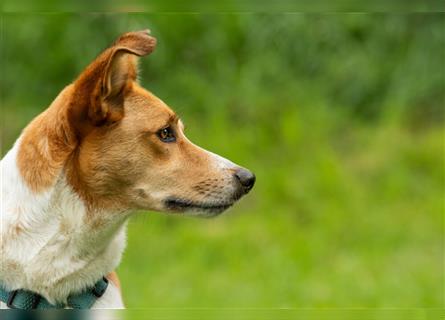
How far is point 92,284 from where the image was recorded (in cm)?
394

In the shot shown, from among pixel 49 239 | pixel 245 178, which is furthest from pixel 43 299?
pixel 245 178

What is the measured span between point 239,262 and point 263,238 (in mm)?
413

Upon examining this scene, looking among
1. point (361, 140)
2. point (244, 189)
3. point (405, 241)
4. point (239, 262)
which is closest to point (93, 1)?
point (244, 189)

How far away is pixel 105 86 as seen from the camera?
394 cm

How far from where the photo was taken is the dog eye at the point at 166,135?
4.09 m

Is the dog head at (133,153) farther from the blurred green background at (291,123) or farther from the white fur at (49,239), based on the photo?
the blurred green background at (291,123)

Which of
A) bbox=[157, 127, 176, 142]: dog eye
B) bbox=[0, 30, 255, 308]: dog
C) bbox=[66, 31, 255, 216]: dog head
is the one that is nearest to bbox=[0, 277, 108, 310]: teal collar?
bbox=[0, 30, 255, 308]: dog

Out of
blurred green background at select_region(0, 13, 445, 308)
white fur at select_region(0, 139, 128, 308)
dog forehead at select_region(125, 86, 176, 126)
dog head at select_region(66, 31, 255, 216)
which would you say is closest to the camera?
white fur at select_region(0, 139, 128, 308)

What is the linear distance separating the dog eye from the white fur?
36cm

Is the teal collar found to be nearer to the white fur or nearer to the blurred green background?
the white fur

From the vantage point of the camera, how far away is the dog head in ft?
12.9

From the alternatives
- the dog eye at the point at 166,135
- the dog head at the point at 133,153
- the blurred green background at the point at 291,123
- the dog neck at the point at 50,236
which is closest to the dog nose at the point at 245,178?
the dog head at the point at 133,153

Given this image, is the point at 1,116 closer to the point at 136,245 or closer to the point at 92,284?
the point at 136,245

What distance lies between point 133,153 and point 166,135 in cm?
16
